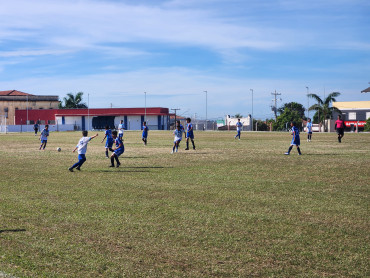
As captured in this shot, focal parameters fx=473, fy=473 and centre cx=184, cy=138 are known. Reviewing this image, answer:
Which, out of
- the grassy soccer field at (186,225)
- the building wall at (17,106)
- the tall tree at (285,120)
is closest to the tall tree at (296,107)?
the tall tree at (285,120)

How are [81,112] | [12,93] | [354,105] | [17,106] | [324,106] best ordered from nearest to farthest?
[324,106] → [354,105] → [81,112] → [17,106] → [12,93]

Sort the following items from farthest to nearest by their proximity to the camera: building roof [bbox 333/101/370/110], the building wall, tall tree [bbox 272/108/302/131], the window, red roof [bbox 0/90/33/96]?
red roof [bbox 0/90/33/96] → the building wall → tall tree [bbox 272/108/302/131] → the window → building roof [bbox 333/101/370/110]

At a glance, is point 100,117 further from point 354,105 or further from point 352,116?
point 354,105

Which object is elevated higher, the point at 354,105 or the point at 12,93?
the point at 12,93

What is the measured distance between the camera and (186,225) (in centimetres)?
866

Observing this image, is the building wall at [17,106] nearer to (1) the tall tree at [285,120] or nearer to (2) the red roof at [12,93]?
(2) the red roof at [12,93]

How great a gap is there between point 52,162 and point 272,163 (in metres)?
9.81

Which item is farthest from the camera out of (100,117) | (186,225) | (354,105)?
(100,117)

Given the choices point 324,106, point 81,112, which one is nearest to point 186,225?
point 324,106

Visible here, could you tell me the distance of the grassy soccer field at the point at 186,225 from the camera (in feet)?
20.9

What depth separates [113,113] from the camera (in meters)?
109

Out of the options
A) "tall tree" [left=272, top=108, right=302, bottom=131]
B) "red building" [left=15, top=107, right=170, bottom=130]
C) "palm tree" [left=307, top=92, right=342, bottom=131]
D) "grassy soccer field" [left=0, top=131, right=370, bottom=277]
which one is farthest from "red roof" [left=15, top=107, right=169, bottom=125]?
"grassy soccer field" [left=0, top=131, right=370, bottom=277]

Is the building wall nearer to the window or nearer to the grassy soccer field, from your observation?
the window

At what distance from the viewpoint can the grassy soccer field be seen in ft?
20.9
